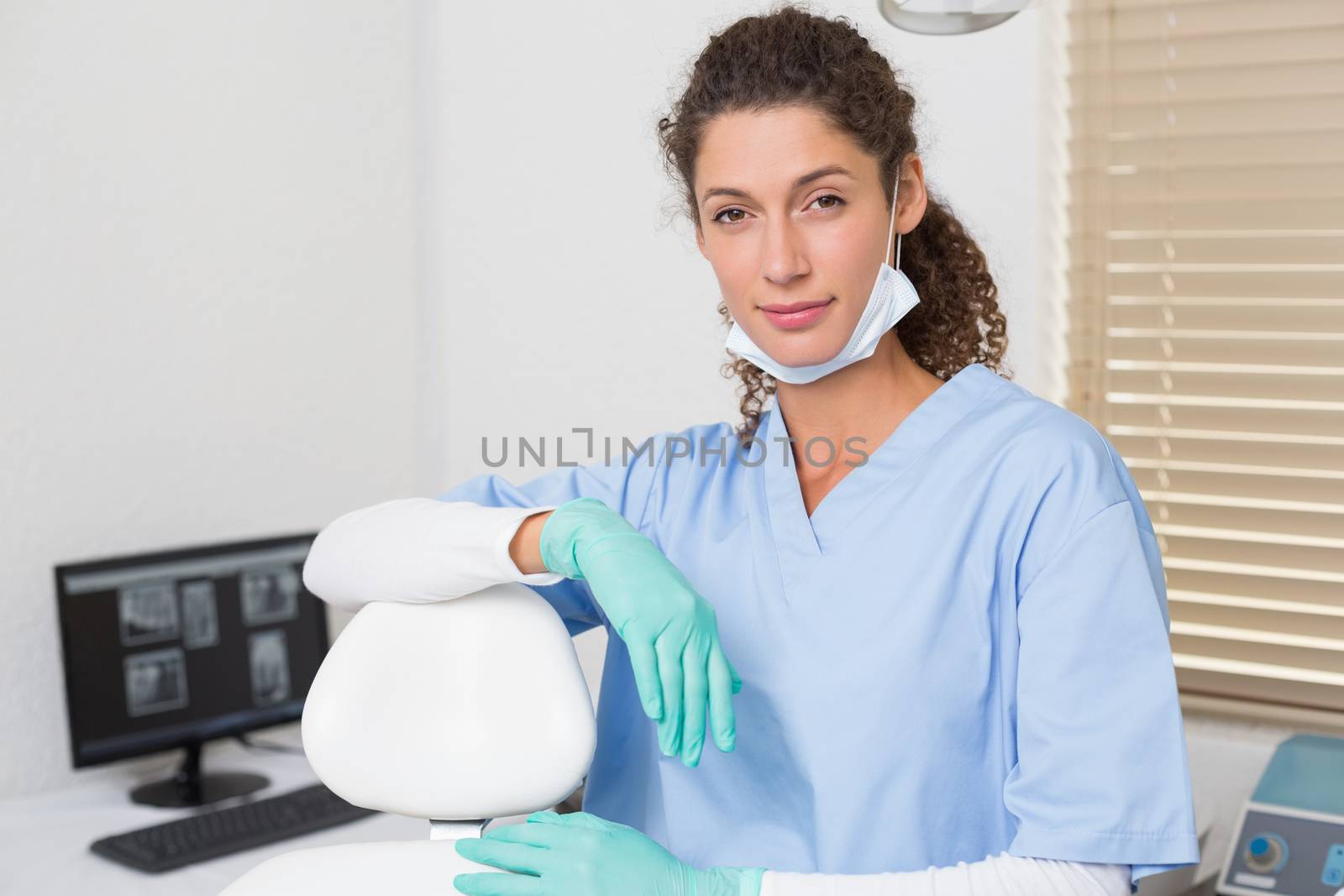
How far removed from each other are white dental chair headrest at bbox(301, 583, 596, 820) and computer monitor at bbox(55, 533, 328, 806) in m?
0.85

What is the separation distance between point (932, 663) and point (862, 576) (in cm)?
10

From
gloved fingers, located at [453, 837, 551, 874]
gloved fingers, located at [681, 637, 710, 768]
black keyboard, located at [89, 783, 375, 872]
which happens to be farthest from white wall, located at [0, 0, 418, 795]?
gloved fingers, located at [681, 637, 710, 768]

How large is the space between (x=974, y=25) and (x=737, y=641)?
61cm

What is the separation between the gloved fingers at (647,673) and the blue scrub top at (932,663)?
131 mm

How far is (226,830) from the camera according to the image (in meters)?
1.60

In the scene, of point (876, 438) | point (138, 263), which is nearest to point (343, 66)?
point (138, 263)

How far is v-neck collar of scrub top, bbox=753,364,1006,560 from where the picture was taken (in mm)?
1087

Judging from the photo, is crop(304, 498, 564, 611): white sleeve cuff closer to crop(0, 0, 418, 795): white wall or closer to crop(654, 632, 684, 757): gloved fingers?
crop(654, 632, 684, 757): gloved fingers

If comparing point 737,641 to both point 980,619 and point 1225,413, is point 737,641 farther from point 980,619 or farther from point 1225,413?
point 1225,413

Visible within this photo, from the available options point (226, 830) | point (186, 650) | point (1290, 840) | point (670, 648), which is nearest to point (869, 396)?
point (670, 648)

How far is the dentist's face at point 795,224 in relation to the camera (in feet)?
3.44

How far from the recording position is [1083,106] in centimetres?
177

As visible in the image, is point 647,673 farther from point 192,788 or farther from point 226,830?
point 192,788

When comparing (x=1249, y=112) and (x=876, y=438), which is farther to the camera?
(x=1249, y=112)
